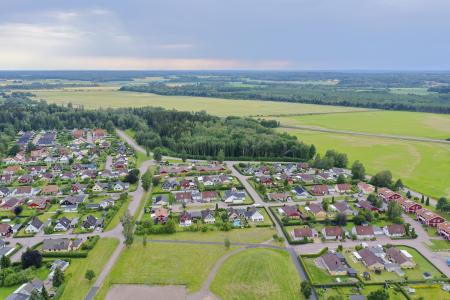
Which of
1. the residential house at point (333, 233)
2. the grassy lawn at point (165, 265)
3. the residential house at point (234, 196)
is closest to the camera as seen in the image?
the grassy lawn at point (165, 265)

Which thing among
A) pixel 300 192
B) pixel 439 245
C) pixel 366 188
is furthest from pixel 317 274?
pixel 366 188

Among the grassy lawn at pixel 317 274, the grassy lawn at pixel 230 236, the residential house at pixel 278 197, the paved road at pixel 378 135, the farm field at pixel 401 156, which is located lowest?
the grassy lawn at pixel 230 236

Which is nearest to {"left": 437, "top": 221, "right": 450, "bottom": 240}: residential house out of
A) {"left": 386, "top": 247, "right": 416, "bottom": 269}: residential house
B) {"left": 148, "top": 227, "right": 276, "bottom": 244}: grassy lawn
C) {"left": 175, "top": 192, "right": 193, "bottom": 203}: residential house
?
{"left": 386, "top": 247, "right": 416, "bottom": 269}: residential house

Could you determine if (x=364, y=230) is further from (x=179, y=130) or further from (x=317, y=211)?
(x=179, y=130)

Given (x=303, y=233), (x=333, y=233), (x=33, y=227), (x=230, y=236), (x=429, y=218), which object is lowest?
(x=230, y=236)

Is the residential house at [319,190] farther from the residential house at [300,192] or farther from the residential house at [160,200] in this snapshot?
the residential house at [160,200]

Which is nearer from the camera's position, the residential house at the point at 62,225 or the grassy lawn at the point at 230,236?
the grassy lawn at the point at 230,236

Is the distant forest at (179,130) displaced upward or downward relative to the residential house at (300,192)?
upward

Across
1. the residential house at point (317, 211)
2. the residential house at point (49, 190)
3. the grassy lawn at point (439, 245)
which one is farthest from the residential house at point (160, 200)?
the grassy lawn at point (439, 245)
